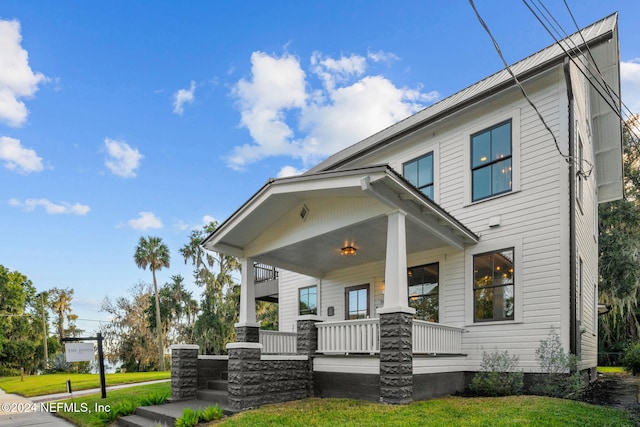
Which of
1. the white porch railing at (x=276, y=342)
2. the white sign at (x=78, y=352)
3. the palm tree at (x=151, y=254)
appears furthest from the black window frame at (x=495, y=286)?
the palm tree at (x=151, y=254)

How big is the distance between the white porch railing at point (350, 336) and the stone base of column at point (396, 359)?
0.32 metres

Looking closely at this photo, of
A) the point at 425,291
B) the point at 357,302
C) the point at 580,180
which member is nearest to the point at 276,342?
the point at 357,302

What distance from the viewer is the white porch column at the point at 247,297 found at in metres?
9.40

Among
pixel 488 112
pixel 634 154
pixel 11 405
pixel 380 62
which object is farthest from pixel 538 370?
pixel 634 154

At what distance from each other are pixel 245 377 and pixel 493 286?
5234mm

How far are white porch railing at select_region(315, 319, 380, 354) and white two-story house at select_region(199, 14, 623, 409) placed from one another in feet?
0.08

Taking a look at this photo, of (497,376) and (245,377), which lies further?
(497,376)

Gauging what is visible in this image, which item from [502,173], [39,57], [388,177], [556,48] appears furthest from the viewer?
[39,57]

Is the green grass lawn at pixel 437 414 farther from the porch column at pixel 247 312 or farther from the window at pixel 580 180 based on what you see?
the window at pixel 580 180

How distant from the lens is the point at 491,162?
30.8 ft

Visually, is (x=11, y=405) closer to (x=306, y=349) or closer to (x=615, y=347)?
(x=306, y=349)

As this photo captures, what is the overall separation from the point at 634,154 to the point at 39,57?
25542 millimetres

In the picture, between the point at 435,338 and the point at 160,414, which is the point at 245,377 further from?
the point at 435,338

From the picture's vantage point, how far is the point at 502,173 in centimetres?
920
